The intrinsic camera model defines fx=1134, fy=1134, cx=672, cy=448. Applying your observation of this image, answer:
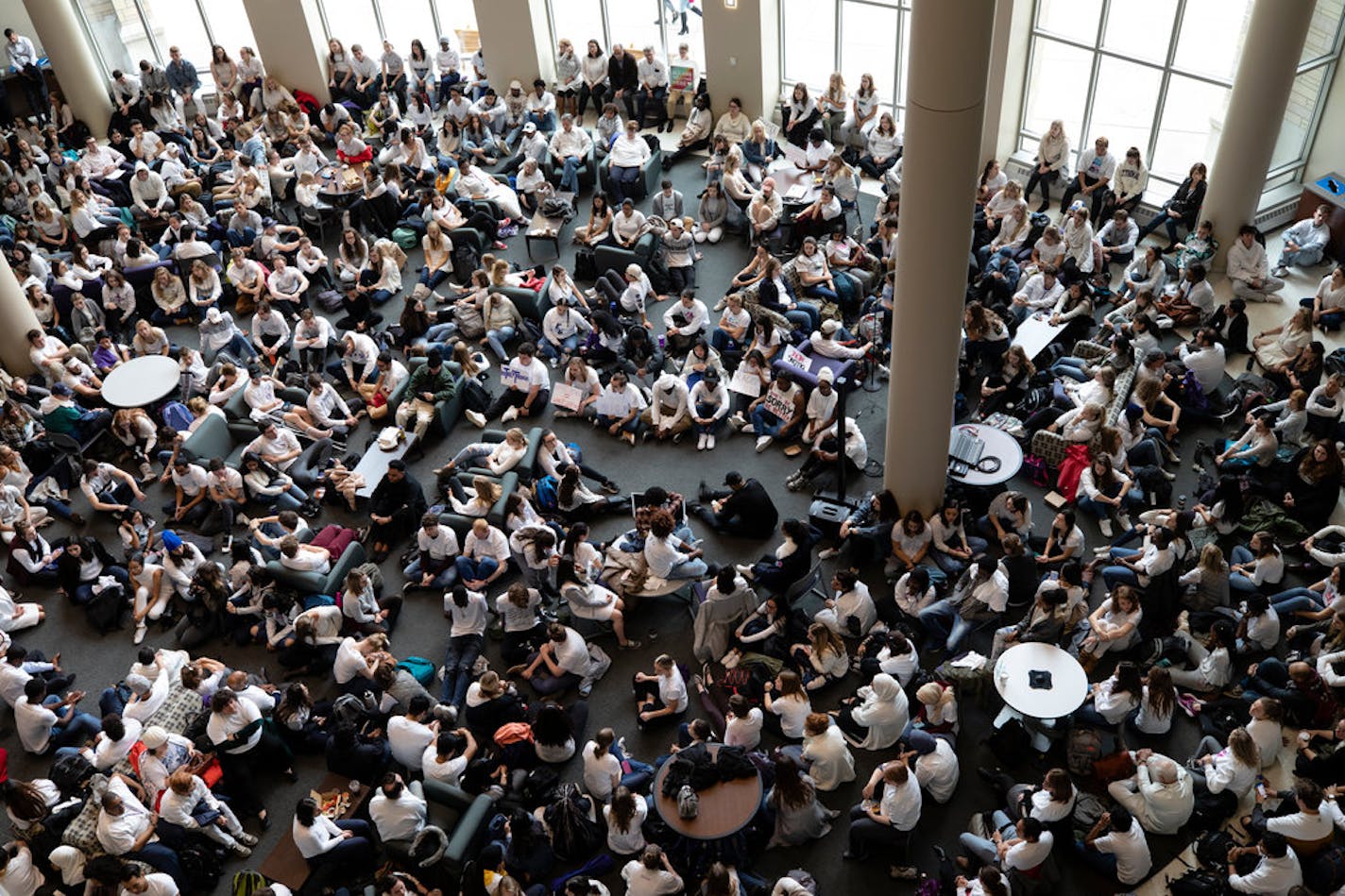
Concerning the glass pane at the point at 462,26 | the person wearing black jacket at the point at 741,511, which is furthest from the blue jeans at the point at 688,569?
the glass pane at the point at 462,26

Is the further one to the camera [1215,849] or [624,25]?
[624,25]

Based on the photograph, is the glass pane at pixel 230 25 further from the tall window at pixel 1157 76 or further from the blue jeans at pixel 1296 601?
the blue jeans at pixel 1296 601

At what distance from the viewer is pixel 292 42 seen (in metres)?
19.8

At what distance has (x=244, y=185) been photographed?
16609 mm

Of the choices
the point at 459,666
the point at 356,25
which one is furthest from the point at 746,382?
the point at 356,25

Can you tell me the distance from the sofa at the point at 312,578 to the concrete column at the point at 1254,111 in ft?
35.7

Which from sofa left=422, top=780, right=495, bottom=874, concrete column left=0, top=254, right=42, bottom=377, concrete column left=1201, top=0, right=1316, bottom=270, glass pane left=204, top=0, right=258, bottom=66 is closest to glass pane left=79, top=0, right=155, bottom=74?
glass pane left=204, top=0, right=258, bottom=66

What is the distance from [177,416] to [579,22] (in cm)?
1052

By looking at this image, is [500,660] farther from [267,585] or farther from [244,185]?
[244,185]

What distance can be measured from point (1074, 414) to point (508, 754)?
635cm

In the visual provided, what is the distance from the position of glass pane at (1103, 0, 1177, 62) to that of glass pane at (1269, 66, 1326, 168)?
5.70 ft

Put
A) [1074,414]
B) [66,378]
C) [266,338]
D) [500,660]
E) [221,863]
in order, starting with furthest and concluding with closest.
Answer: [266,338], [66,378], [1074,414], [500,660], [221,863]

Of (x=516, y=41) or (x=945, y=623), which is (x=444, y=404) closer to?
(x=945, y=623)

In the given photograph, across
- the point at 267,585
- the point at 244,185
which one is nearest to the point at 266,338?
the point at 244,185
